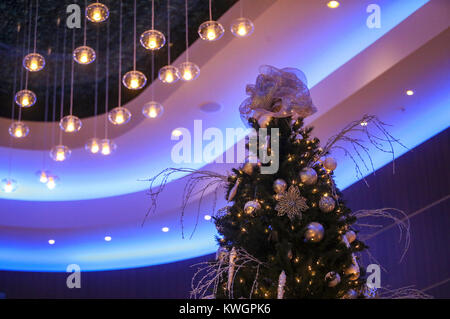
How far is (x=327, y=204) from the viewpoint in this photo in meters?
2.91

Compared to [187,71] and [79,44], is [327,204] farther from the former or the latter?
[79,44]

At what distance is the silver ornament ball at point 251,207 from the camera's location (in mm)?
2893

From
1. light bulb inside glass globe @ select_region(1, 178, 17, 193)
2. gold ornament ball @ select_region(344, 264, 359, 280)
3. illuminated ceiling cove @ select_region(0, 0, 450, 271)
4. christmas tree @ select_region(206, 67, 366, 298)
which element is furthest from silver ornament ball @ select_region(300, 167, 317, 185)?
light bulb inside glass globe @ select_region(1, 178, 17, 193)

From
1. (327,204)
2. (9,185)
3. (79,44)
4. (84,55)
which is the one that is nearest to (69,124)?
(84,55)

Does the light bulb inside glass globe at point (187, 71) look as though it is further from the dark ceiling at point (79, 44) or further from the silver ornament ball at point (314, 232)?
the silver ornament ball at point (314, 232)

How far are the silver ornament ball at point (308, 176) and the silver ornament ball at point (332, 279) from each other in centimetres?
46

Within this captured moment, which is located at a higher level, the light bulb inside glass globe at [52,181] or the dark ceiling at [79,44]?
the dark ceiling at [79,44]

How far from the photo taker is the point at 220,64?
6645 mm

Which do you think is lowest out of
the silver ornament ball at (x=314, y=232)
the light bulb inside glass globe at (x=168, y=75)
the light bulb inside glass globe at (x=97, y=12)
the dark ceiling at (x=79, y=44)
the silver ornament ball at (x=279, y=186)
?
the silver ornament ball at (x=314, y=232)

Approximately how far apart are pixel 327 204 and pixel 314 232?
180 mm

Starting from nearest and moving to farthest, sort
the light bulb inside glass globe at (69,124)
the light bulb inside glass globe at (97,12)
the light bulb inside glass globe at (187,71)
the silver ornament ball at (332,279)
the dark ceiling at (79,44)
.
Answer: the silver ornament ball at (332,279)
the light bulb inside glass globe at (97,12)
the light bulb inside glass globe at (187,71)
the light bulb inside glass globe at (69,124)
the dark ceiling at (79,44)

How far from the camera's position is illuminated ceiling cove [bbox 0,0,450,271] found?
6.01 metres

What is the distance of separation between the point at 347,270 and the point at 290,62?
427 cm

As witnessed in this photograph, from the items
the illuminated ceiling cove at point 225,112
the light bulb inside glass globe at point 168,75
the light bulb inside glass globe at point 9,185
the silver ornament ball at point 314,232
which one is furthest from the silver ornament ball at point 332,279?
the light bulb inside glass globe at point 9,185
